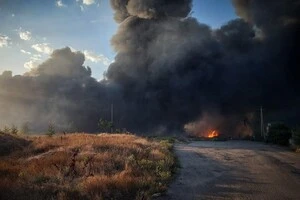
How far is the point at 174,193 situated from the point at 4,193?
21.4 ft

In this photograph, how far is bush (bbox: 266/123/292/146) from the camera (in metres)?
44.1

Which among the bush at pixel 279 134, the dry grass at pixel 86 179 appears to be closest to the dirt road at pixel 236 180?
the dry grass at pixel 86 179

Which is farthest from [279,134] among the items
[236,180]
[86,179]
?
[86,179]

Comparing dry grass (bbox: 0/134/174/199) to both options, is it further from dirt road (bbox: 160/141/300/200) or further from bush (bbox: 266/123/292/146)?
bush (bbox: 266/123/292/146)

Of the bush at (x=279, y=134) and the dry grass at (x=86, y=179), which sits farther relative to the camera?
the bush at (x=279, y=134)

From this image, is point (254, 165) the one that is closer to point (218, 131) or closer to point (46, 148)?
point (46, 148)

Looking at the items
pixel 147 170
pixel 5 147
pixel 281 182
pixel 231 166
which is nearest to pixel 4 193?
pixel 147 170

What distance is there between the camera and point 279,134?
45438mm

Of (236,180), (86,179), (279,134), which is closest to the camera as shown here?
(86,179)

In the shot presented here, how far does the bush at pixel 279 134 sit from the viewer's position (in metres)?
44.1

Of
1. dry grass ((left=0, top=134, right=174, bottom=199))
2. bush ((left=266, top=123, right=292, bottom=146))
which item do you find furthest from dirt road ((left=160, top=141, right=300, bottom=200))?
bush ((left=266, top=123, right=292, bottom=146))

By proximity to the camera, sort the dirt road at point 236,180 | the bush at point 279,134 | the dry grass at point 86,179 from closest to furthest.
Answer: the dry grass at point 86,179, the dirt road at point 236,180, the bush at point 279,134

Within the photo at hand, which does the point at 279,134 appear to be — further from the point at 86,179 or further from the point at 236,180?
the point at 86,179

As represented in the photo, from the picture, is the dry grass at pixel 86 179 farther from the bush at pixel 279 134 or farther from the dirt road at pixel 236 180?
the bush at pixel 279 134
